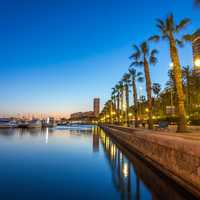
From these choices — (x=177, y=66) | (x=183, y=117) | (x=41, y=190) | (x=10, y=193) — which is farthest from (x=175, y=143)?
(x=177, y=66)

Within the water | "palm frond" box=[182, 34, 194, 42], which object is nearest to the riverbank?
the water

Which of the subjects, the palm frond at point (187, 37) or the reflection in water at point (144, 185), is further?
the palm frond at point (187, 37)

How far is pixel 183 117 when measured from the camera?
2066 centimetres

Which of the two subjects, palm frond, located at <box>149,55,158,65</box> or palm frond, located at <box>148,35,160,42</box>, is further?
palm frond, located at <box>149,55,158,65</box>

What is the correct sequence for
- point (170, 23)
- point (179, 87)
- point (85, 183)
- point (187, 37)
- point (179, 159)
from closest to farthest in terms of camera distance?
point (179, 159), point (85, 183), point (179, 87), point (187, 37), point (170, 23)

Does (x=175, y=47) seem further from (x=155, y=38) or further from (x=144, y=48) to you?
(x=144, y=48)

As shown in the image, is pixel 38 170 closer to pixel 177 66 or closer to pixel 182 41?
pixel 177 66

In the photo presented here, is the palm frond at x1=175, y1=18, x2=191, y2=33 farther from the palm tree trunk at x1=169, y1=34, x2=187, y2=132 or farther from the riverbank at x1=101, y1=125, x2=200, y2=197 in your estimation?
the riverbank at x1=101, y1=125, x2=200, y2=197

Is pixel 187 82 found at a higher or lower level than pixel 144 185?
higher

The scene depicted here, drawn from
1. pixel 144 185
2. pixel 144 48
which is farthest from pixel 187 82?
pixel 144 185

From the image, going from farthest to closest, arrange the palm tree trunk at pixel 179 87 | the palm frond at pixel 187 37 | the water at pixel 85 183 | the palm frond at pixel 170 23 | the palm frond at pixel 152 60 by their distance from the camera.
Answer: the palm frond at pixel 152 60
the palm frond at pixel 170 23
the palm frond at pixel 187 37
the palm tree trunk at pixel 179 87
the water at pixel 85 183

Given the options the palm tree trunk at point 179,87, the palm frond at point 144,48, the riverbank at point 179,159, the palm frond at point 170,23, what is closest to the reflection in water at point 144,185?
the riverbank at point 179,159

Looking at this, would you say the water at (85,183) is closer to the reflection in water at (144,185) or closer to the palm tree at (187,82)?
the reflection in water at (144,185)

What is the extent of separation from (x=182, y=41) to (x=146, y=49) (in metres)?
10.2
